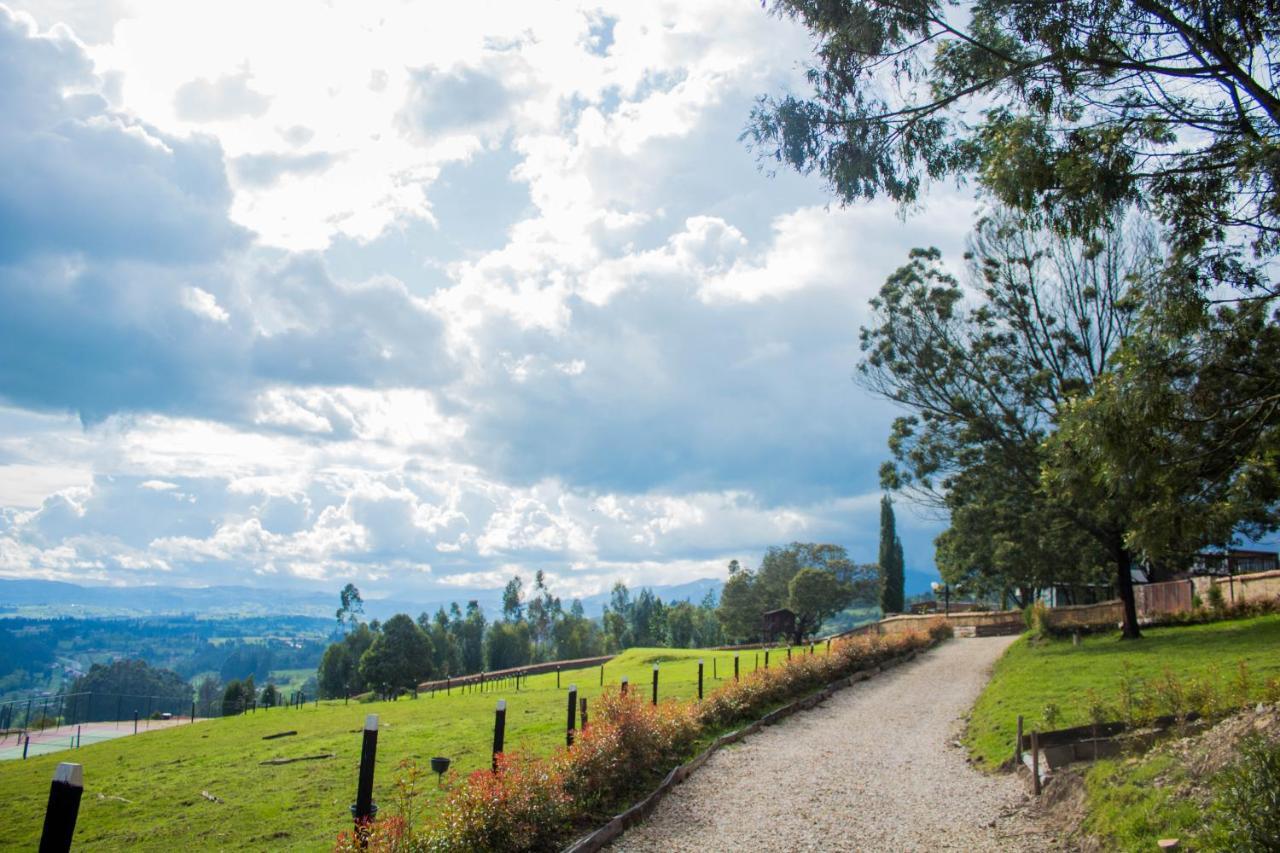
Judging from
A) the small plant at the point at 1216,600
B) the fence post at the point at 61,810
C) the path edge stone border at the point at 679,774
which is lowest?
the path edge stone border at the point at 679,774

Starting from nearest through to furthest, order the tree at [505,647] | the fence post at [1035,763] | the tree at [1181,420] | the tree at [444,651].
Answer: the tree at [1181,420] < the fence post at [1035,763] < the tree at [444,651] < the tree at [505,647]

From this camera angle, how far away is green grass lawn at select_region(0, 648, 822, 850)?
11.5m

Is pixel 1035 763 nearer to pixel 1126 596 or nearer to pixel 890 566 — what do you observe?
pixel 1126 596

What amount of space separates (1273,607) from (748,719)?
20.9 metres

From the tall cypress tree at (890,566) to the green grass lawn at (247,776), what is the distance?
56.2 metres

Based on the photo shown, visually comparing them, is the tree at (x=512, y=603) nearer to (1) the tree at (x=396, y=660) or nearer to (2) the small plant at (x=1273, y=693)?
(1) the tree at (x=396, y=660)

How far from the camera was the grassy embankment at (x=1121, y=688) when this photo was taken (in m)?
7.62

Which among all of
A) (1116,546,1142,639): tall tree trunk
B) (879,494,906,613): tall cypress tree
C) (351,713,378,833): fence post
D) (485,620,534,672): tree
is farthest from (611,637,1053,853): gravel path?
(485,620,534,672): tree

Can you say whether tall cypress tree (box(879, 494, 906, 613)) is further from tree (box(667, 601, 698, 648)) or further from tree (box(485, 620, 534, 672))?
tree (box(485, 620, 534, 672))

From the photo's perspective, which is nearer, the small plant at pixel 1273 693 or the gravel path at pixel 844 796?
the small plant at pixel 1273 693

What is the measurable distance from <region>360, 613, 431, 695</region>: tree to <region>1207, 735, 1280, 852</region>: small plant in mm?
67286

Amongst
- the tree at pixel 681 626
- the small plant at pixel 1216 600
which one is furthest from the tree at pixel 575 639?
the small plant at pixel 1216 600

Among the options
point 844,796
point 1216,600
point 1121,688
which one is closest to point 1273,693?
point 1121,688

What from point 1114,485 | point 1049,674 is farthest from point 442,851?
point 1049,674
